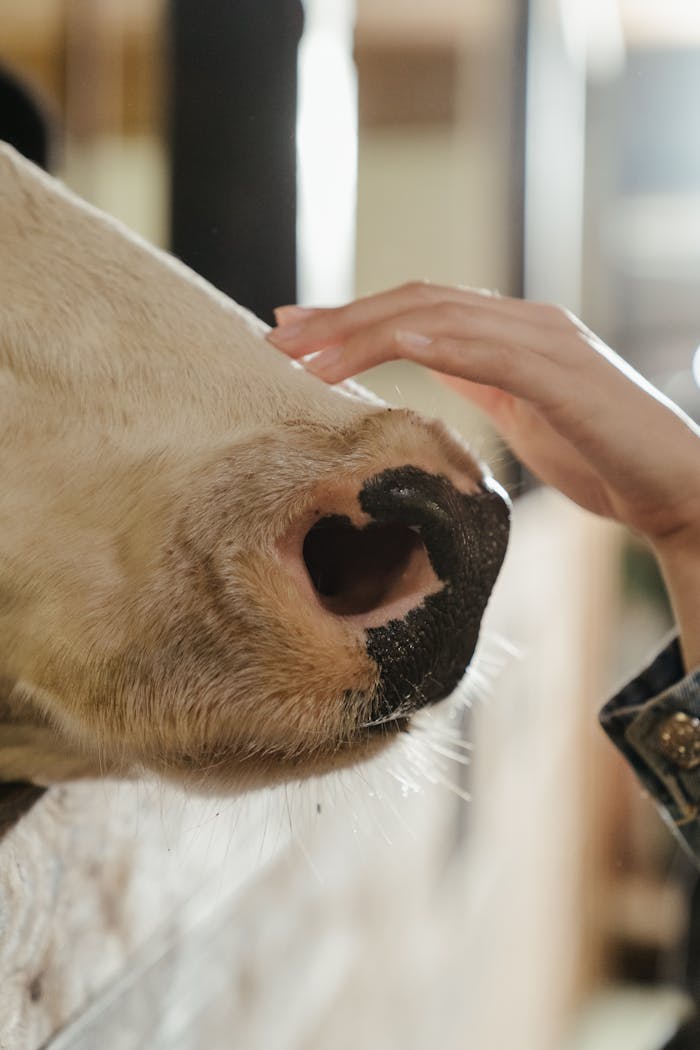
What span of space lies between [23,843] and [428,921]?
847 mm

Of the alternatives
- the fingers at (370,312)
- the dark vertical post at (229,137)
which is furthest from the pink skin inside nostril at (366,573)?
the dark vertical post at (229,137)

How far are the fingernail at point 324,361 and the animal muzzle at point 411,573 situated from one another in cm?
9

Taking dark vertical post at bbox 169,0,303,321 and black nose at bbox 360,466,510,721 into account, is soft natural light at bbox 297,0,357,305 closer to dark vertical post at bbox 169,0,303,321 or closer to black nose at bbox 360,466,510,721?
dark vertical post at bbox 169,0,303,321

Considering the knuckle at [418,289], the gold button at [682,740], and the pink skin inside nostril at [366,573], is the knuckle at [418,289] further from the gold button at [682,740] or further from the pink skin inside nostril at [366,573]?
the gold button at [682,740]

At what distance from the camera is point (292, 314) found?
0.46 meters

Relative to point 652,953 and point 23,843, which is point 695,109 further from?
point 652,953

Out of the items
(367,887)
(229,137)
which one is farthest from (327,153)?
(367,887)

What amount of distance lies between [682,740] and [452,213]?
1.36ft

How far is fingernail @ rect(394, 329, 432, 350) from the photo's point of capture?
457 mm

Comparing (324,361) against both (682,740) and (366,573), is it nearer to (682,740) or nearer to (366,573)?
(366,573)

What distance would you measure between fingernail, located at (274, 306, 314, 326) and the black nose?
120 mm

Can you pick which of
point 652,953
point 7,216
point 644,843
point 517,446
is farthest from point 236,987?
point 652,953

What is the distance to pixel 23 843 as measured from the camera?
19.3 inches

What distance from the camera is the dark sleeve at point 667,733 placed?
1.85ft
